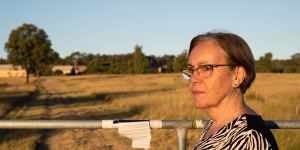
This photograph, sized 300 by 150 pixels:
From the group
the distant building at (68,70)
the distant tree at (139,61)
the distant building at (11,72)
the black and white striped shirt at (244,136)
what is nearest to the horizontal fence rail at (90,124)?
the black and white striped shirt at (244,136)

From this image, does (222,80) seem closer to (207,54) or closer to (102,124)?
(207,54)

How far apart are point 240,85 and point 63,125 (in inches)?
47.7

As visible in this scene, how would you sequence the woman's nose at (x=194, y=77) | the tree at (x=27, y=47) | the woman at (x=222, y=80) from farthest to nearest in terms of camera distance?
the tree at (x=27, y=47)
the woman's nose at (x=194, y=77)
the woman at (x=222, y=80)

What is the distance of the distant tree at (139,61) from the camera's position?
104438 millimetres

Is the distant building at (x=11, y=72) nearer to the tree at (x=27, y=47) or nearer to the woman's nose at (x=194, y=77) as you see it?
the tree at (x=27, y=47)

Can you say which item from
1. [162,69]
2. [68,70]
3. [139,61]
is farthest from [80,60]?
[139,61]

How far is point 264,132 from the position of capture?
194cm

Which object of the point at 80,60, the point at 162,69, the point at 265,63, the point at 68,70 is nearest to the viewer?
the point at 265,63

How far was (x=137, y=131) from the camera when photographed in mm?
2957

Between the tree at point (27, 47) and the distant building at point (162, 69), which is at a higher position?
the tree at point (27, 47)

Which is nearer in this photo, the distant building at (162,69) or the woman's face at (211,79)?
the woman's face at (211,79)

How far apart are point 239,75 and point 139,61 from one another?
104790 millimetres

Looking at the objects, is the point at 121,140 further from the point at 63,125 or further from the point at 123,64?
the point at 123,64

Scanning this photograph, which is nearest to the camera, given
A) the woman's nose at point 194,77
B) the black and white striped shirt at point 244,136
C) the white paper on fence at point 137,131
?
the black and white striped shirt at point 244,136
